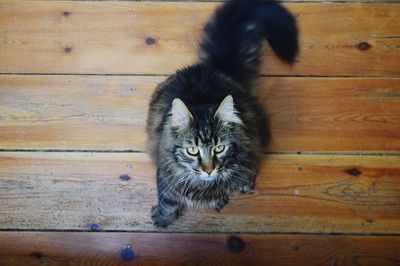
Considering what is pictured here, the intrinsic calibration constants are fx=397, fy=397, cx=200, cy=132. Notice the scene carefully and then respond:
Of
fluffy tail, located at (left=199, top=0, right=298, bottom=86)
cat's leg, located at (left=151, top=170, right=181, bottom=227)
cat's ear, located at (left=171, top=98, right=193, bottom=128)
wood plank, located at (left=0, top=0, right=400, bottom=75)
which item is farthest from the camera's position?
wood plank, located at (left=0, top=0, right=400, bottom=75)

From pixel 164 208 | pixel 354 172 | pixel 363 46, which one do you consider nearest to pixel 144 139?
pixel 164 208

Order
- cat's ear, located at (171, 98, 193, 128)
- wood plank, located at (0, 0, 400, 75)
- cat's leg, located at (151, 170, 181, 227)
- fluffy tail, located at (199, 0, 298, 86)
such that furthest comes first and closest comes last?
wood plank, located at (0, 0, 400, 75), fluffy tail, located at (199, 0, 298, 86), cat's leg, located at (151, 170, 181, 227), cat's ear, located at (171, 98, 193, 128)

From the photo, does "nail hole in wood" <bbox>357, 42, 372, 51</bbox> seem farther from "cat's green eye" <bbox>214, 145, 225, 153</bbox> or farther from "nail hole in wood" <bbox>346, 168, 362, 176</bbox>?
"cat's green eye" <bbox>214, 145, 225, 153</bbox>

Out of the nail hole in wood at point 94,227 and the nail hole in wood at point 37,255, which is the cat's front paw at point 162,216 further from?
the nail hole in wood at point 37,255

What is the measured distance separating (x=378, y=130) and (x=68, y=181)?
1033 millimetres

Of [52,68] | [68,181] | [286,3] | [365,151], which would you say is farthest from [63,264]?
[286,3]

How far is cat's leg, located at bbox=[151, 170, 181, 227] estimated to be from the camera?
1.12 meters

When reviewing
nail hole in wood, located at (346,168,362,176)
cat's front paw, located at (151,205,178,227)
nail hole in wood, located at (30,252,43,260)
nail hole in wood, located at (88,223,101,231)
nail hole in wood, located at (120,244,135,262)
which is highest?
nail hole in wood, located at (346,168,362,176)

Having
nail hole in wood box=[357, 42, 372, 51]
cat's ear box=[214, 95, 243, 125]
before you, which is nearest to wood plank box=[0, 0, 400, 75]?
nail hole in wood box=[357, 42, 372, 51]

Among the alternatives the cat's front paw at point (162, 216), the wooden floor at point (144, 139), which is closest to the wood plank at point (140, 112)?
the wooden floor at point (144, 139)

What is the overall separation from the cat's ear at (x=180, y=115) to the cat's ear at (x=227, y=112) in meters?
0.07

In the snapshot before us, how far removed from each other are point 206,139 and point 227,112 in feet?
0.28

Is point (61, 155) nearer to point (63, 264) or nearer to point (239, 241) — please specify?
point (63, 264)

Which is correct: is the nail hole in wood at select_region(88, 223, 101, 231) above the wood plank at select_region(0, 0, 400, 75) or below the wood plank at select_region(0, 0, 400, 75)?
below
